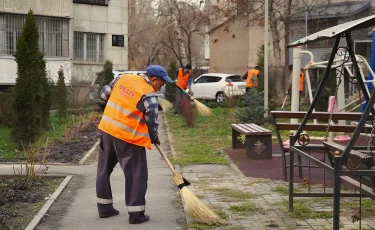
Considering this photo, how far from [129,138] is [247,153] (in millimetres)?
4988

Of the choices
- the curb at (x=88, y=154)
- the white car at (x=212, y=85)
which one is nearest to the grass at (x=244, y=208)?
the curb at (x=88, y=154)

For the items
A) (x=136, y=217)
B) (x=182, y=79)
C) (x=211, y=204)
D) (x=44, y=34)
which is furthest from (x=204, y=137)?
(x=44, y=34)

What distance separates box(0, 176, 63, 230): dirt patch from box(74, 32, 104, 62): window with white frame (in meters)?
20.4

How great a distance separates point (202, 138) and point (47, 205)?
7.73 metres

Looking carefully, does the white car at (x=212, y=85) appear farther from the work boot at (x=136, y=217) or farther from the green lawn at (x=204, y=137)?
the work boot at (x=136, y=217)

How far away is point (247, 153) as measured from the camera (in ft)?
36.9

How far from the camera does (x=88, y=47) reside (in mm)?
29922

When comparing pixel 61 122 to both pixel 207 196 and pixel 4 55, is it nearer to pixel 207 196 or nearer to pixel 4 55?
pixel 4 55

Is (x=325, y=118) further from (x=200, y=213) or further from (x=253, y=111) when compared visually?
(x=253, y=111)

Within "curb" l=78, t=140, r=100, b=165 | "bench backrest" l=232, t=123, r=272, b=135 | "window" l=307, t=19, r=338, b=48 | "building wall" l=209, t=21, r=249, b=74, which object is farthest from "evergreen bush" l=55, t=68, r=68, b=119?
"building wall" l=209, t=21, r=249, b=74

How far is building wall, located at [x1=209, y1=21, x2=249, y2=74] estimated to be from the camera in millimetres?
40969

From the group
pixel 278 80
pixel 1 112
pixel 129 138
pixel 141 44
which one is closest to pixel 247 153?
pixel 129 138

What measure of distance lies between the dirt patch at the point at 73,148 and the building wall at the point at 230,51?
23978 millimetres

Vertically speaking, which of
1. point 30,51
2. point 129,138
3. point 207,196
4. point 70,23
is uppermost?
point 70,23
